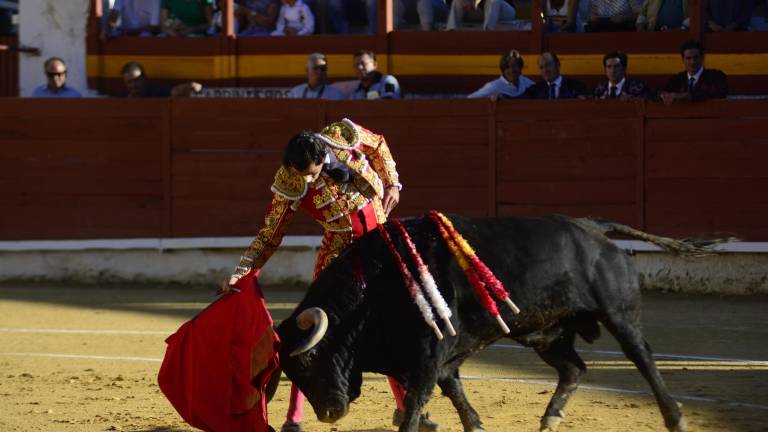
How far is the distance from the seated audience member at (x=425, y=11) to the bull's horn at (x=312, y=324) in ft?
20.0

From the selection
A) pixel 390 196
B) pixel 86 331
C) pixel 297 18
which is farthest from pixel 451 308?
pixel 297 18

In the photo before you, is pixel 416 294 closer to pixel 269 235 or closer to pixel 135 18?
pixel 269 235

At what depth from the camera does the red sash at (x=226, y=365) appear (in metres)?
4.18

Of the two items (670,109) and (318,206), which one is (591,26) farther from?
(318,206)

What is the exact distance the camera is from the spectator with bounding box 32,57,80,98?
9469 mm

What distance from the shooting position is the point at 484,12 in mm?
9711

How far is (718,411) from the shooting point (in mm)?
4855

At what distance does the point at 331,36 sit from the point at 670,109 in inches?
102

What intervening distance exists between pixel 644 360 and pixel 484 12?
5.67m

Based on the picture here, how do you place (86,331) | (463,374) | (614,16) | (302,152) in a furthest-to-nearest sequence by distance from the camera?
(614,16), (86,331), (463,374), (302,152)

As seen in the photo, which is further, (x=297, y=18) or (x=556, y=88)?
(x=297, y=18)

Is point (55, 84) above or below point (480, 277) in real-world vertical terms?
above

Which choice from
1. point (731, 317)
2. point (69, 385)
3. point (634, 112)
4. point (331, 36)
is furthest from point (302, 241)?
point (69, 385)

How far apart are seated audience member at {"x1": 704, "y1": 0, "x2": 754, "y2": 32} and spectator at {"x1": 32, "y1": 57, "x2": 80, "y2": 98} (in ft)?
14.4
